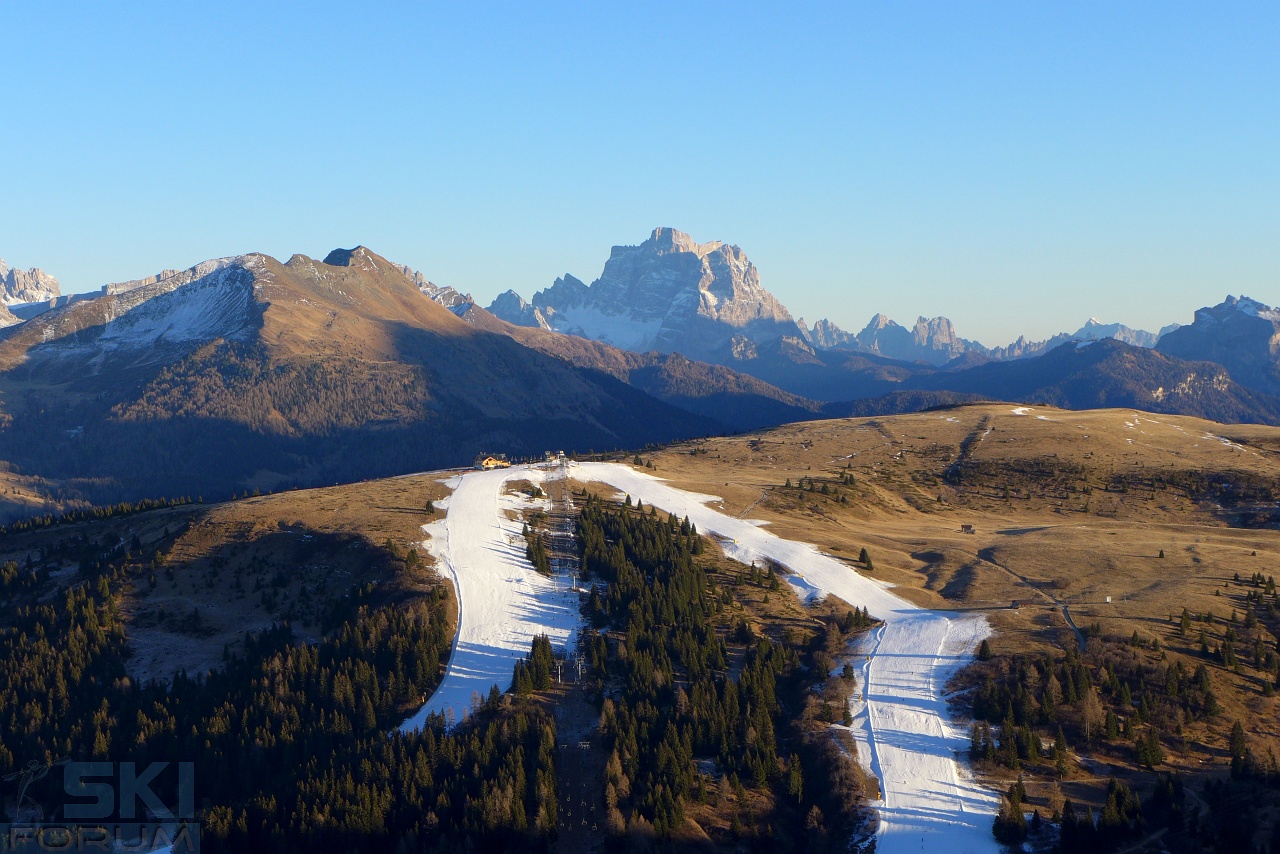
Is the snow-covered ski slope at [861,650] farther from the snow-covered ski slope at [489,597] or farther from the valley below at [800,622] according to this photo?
the valley below at [800,622]

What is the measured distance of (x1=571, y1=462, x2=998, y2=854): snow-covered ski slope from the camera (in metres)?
72.3

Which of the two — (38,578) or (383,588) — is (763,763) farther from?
(38,578)

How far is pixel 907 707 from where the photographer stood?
8562 cm

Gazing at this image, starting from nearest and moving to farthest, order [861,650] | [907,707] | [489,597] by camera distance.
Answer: [907,707], [861,650], [489,597]

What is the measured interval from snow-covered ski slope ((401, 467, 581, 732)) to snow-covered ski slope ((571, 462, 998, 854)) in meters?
22.5

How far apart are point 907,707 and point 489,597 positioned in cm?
4262

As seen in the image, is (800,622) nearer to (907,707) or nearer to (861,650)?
(861,650)

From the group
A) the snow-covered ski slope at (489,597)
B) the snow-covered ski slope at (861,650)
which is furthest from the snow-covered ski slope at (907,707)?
the snow-covered ski slope at (489,597)

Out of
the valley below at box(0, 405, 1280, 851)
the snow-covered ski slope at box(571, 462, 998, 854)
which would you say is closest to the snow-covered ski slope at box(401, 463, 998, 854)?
the snow-covered ski slope at box(571, 462, 998, 854)

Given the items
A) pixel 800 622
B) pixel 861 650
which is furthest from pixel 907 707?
pixel 800 622

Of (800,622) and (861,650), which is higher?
(800,622)

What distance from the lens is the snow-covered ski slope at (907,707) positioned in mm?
72312

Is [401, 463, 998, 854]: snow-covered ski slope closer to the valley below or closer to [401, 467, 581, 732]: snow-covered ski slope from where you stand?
[401, 467, 581, 732]: snow-covered ski slope

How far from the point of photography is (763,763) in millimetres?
80438
